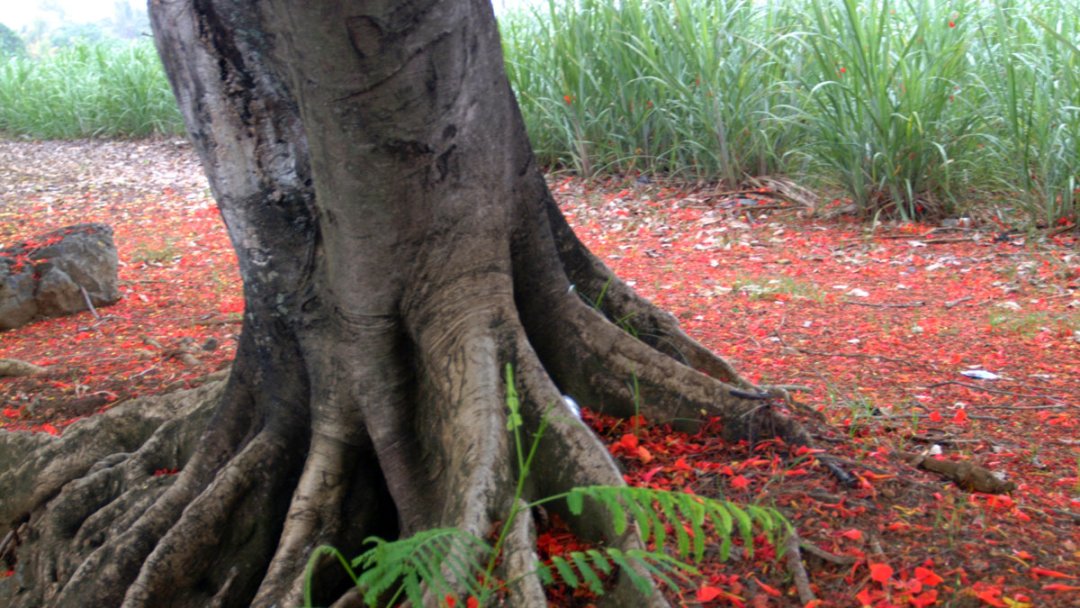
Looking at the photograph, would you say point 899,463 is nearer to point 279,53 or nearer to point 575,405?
point 575,405

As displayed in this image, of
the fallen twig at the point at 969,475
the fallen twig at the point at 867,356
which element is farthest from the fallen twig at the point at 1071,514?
the fallen twig at the point at 867,356

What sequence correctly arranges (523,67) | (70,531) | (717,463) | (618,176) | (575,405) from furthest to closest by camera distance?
(523,67) → (618,176) → (70,531) → (575,405) → (717,463)

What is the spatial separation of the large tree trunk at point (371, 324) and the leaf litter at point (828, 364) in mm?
228

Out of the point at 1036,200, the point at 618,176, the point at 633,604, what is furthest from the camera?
the point at 618,176

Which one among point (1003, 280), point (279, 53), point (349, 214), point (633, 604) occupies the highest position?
point (279, 53)

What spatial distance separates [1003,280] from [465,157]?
14.1 ft

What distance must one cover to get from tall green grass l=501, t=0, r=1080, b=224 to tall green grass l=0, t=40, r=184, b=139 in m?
6.88

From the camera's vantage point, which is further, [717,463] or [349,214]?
[717,463]

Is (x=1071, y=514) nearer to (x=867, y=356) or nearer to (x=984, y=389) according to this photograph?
(x=984, y=389)

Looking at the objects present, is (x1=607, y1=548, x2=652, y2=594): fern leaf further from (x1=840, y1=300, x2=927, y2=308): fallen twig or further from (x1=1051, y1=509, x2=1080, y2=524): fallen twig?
(x1=840, y1=300, x2=927, y2=308): fallen twig

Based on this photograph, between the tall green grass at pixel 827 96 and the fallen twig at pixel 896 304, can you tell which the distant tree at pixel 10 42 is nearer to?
the tall green grass at pixel 827 96

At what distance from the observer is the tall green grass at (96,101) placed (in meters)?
13.6

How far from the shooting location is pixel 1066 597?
6.63 ft

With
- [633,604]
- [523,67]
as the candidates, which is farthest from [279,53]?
[523,67]
